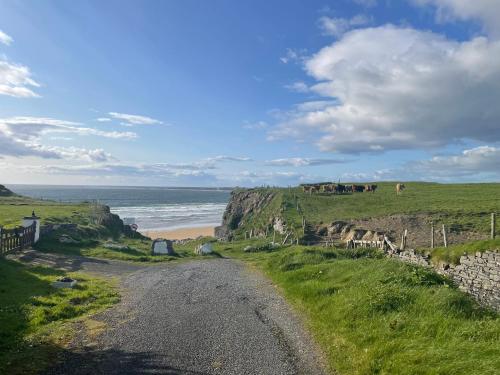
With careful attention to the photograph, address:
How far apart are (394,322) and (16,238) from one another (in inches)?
A: 1006

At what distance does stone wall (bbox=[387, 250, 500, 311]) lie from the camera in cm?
1792

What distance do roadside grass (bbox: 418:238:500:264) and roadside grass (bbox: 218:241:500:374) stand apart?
5.19 metres

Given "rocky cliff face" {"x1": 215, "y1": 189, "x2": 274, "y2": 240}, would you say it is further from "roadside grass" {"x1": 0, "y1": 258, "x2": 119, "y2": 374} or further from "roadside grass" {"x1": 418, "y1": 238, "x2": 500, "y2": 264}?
"roadside grass" {"x1": 0, "y1": 258, "x2": 119, "y2": 374}

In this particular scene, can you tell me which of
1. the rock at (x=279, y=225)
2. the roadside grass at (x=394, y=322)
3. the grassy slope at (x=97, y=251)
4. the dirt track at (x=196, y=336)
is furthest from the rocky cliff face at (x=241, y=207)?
the roadside grass at (x=394, y=322)

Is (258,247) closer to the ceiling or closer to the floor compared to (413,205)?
closer to the floor

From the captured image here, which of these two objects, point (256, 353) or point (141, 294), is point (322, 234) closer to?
point (141, 294)

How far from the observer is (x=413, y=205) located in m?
55.1

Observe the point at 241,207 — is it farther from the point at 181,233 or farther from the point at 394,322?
the point at 394,322

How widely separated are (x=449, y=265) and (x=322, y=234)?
2503 centimetres

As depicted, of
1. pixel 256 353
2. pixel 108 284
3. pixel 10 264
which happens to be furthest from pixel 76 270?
pixel 256 353

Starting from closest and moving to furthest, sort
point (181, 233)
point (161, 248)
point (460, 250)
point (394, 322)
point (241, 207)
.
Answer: point (394, 322), point (460, 250), point (161, 248), point (181, 233), point (241, 207)

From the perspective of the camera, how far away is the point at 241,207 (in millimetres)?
88188

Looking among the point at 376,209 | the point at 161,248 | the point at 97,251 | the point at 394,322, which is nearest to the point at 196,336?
the point at 394,322

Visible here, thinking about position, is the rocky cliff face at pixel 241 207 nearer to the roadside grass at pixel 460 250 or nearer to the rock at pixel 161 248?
the rock at pixel 161 248
